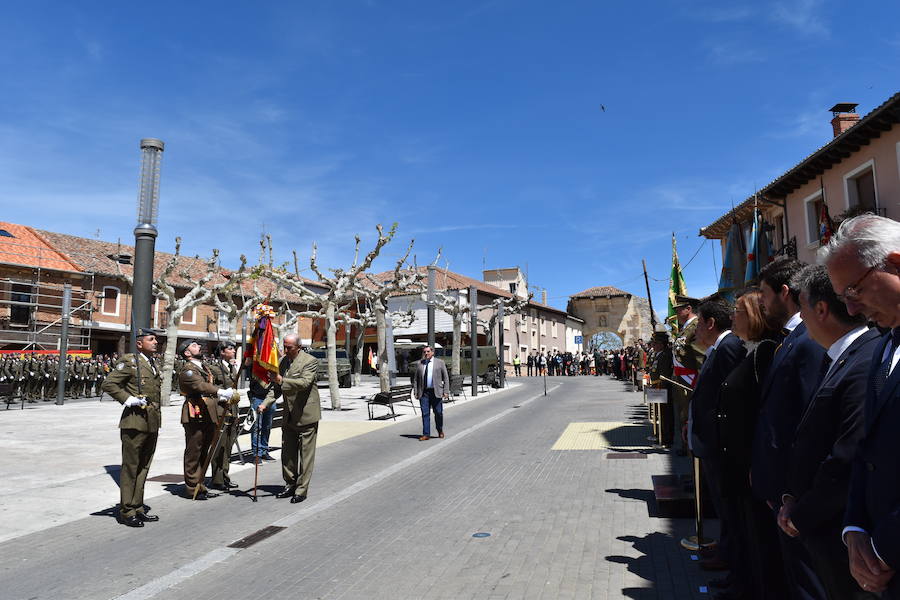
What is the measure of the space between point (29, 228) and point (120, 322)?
354 inches

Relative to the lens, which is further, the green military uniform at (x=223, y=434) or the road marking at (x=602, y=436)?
the road marking at (x=602, y=436)

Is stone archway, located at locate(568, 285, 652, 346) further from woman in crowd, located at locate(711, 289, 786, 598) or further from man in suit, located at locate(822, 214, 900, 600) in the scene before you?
man in suit, located at locate(822, 214, 900, 600)

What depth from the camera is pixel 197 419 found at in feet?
24.1

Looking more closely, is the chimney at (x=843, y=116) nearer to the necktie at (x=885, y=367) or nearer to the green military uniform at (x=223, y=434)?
the green military uniform at (x=223, y=434)

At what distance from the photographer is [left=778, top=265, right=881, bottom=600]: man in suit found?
2.04 metres

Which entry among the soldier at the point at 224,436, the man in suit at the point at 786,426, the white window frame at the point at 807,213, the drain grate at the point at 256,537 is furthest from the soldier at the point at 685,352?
the white window frame at the point at 807,213

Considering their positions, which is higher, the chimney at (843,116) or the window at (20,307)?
the chimney at (843,116)

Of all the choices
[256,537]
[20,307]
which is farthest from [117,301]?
[256,537]

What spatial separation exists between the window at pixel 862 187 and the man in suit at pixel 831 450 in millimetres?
16549

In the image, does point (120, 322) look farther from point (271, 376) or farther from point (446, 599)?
point (446, 599)

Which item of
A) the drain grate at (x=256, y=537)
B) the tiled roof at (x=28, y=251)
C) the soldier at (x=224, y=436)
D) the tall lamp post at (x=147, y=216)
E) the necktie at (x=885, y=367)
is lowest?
the drain grate at (x=256, y=537)

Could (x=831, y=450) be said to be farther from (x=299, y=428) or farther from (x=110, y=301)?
(x=110, y=301)

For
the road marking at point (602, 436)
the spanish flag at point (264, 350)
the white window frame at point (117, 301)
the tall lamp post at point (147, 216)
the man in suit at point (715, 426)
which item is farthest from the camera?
the white window frame at point (117, 301)

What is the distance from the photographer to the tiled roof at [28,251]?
34906mm
